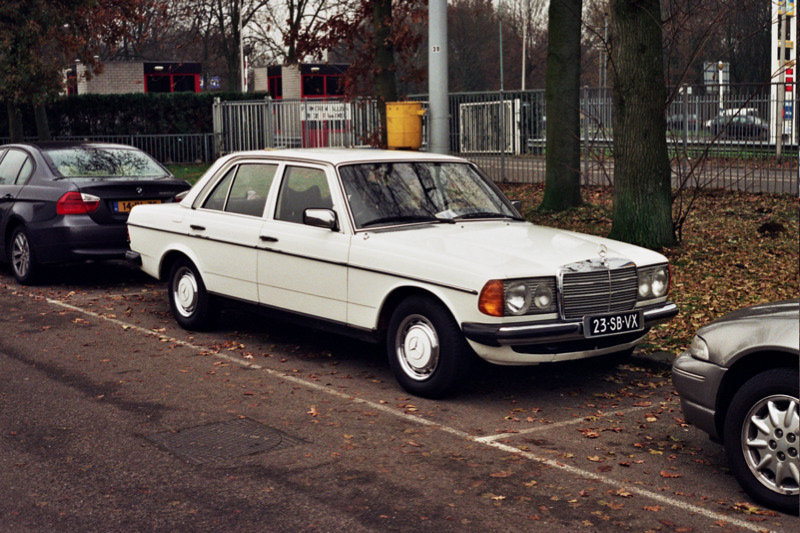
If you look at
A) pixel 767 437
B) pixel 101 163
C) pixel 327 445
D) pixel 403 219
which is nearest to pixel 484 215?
pixel 403 219

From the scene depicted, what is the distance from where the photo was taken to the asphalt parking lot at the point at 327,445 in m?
5.11

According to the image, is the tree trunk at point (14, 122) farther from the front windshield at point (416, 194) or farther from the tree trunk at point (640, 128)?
the front windshield at point (416, 194)

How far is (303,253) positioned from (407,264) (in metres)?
1.19

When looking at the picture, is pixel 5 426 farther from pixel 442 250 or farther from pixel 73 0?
pixel 73 0

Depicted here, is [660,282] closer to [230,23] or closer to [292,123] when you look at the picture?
[292,123]

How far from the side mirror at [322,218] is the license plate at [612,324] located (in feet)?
6.76

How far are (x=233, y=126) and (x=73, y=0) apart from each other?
272 inches

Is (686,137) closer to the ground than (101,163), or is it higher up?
higher up

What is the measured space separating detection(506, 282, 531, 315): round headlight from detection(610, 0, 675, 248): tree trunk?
5.94m

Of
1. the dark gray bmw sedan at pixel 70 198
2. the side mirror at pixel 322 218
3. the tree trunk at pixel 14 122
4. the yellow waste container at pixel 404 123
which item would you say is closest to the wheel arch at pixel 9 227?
the dark gray bmw sedan at pixel 70 198

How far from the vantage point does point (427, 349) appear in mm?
7234

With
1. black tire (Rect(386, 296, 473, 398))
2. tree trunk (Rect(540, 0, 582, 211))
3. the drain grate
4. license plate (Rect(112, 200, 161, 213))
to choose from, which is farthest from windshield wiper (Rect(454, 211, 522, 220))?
tree trunk (Rect(540, 0, 582, 211))

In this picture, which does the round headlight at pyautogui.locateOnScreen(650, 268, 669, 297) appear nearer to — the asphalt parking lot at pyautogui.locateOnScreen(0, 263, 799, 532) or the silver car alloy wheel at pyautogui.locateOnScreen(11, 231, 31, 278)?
the asphalt parking lot at pyautogui.locateOnScreen(0, 263, 799, 532)

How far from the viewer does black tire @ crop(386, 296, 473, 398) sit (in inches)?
279
